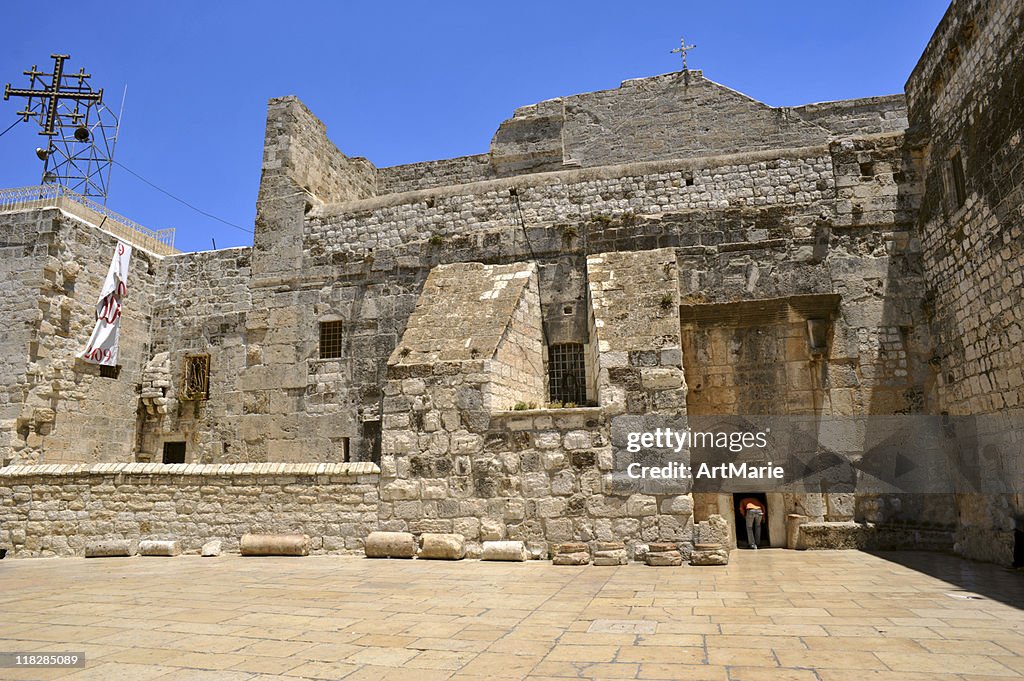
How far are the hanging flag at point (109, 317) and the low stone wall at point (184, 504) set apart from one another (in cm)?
293

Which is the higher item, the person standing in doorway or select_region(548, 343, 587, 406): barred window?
select_region(548, 343, 587, 406): barred window

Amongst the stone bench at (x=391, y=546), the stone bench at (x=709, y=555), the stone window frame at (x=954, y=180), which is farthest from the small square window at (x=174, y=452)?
the stone window frame at (x=954, y=180)

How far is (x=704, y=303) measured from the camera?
34.3 feet

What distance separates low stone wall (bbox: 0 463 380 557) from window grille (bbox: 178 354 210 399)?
10.4 ft

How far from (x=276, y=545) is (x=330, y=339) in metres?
4.41

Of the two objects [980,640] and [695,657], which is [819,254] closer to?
[980,640]

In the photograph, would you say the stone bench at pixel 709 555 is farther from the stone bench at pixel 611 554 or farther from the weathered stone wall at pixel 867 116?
the weathered stone wall at pixel 867 116

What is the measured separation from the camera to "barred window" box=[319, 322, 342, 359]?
39.3 ft

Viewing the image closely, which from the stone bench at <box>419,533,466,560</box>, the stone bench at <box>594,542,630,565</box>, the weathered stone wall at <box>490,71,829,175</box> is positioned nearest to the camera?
the stone bench at <box>594,542,630,565</box>

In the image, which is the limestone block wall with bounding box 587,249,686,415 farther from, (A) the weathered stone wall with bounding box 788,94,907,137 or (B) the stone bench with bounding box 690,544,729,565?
(A) the weathered stone wall with bounding box 788,94,907,137

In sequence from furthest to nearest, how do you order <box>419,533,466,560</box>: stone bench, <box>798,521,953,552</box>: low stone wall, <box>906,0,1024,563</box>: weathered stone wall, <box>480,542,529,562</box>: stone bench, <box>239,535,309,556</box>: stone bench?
<box>798,521,953,552</box>: low stone wall < <box>239,535,309,556</box>: stone bench < <box>419,533,466,560</box>: stone bench < <box>480,542,529,562</box>: stone bench < <box>906,0,1024,563</box>: weathered stone wall

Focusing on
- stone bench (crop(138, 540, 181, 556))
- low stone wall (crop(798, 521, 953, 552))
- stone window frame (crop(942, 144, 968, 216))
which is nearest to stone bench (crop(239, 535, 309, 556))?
stone bench (crop(138, 540, 181, 556))

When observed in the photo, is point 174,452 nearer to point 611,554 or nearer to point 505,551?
point 505,551

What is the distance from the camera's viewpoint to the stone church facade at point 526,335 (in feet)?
27.1
